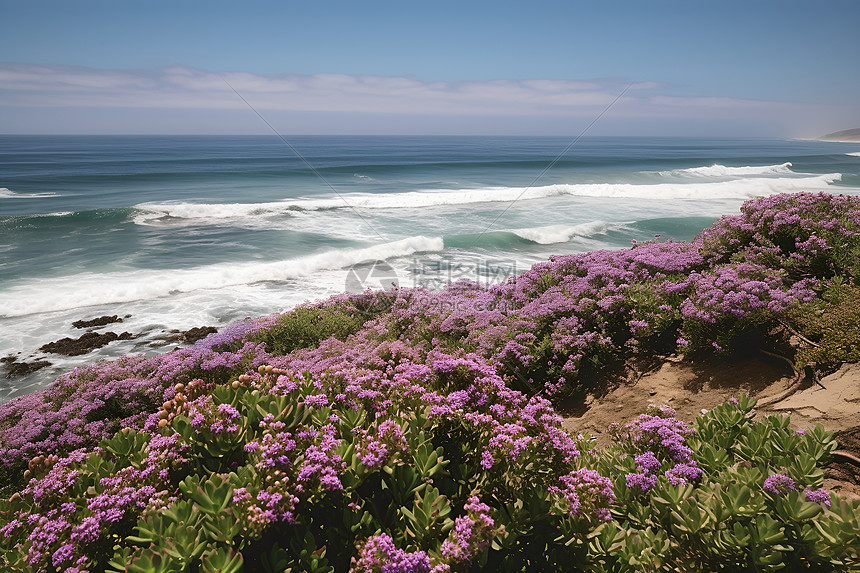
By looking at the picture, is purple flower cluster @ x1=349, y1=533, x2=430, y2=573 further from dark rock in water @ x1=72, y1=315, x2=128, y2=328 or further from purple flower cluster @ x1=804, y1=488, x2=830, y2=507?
dark rock in water @ x1=72, y1=315, x2=128, y2=328

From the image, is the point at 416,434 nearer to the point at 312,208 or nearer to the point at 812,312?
the point at 812,312

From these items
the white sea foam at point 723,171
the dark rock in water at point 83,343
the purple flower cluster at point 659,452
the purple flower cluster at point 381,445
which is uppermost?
the white sea foam at point 723,171

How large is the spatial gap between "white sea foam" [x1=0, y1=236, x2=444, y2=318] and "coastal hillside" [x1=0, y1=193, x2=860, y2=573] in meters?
9.66

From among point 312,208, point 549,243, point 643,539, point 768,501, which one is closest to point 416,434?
point 643,539

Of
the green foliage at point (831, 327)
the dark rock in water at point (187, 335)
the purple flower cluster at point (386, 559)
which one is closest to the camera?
the purple flower cluster at point (386, 559)

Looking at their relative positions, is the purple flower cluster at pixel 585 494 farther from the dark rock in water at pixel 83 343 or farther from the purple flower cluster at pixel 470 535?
the dark rock in water at pixel 83 343

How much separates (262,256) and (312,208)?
492 inches

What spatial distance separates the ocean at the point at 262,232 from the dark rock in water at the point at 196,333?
47 centimetres

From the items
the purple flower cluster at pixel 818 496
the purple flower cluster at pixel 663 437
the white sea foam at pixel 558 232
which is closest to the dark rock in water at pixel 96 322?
the purple flower cluster at pixel 663 437

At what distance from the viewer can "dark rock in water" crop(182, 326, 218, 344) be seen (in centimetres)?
1163

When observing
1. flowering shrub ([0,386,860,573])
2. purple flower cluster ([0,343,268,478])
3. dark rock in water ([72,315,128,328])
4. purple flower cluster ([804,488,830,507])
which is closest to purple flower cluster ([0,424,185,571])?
flowering shrub ([0,386,860,573])

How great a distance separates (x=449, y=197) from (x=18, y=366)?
31921mm

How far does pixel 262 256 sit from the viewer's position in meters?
20.9

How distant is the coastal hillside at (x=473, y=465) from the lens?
293cm
